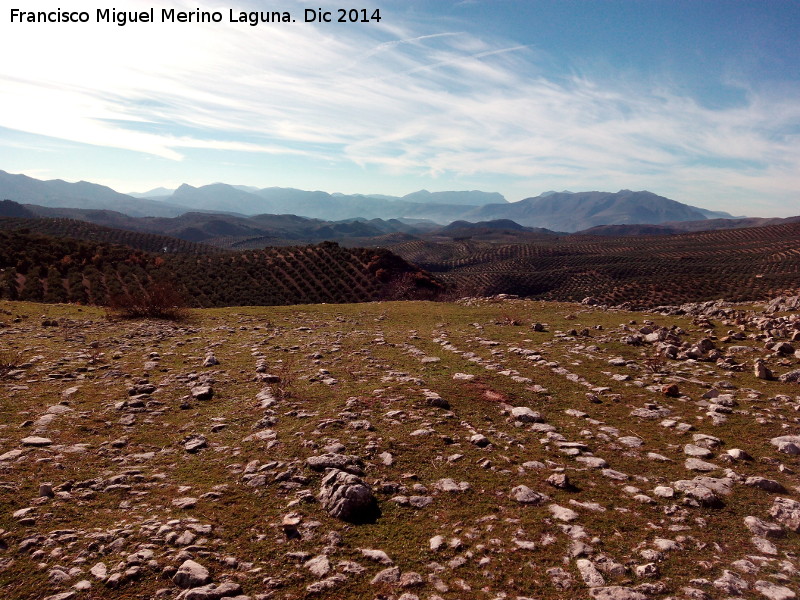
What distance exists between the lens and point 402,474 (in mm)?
5512

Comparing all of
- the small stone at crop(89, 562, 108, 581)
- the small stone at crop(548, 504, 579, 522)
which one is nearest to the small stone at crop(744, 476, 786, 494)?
the small stone at crop(548, 504, 579, 522)

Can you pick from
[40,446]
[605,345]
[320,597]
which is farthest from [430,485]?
[605,345]

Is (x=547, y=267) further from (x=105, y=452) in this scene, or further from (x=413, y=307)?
(x=105, y=452)

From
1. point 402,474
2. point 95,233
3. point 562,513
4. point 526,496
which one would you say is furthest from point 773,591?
point 95,233

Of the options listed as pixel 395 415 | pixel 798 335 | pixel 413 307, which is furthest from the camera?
pixel 413 307

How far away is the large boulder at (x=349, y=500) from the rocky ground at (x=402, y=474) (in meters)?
0.03

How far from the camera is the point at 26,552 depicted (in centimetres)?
399

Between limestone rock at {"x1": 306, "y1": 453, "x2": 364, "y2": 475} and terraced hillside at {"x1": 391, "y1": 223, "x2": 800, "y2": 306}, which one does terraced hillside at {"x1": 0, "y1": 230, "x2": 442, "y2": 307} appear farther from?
limestone rock at {"x1": 306, "y1": 453, "x2": 364, "y2": 475}

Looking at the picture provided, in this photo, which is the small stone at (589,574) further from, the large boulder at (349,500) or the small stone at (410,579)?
the large boulder at (349,500)

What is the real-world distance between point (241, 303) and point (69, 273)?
40.9ft

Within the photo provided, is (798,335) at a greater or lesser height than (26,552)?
greater

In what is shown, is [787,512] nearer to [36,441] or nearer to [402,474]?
[402,474]

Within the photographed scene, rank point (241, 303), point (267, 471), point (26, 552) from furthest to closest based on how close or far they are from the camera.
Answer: point (241, 303), point (267, 471), point (26, 552)

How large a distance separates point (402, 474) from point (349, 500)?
1.00 metres
